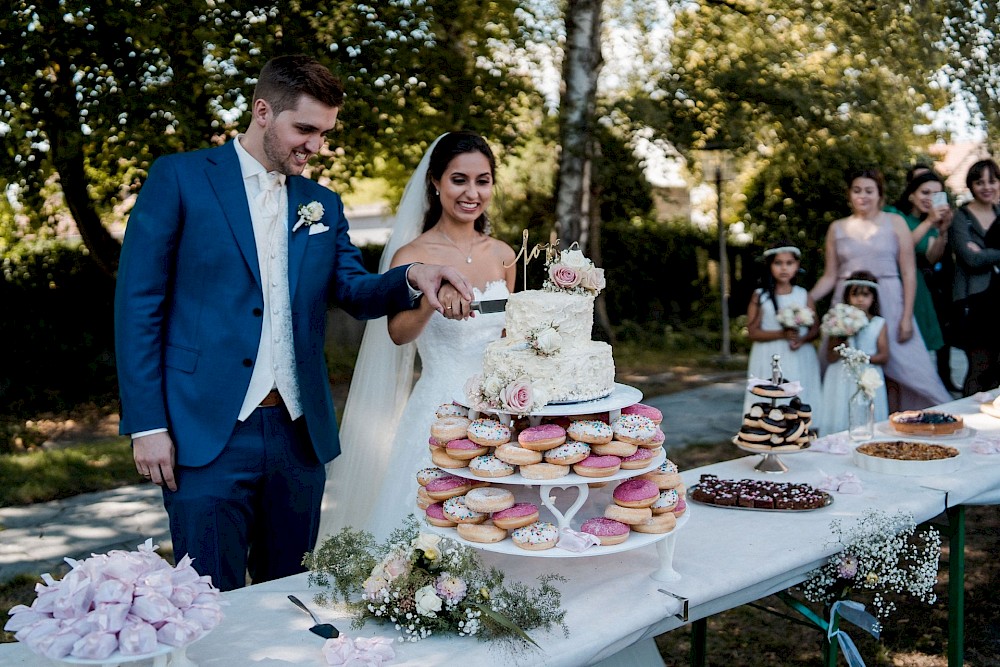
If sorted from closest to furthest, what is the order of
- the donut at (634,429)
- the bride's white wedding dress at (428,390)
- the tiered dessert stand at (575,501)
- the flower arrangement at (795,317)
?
the tiered dessert stand at (575,501), the donut at (634,429), the bride's white wedding dress at (428,390), the flower arrangement at (795,317)

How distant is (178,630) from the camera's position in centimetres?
176

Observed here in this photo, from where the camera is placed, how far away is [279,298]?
2850 millimetres

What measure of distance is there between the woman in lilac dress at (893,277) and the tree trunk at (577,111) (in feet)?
8.77

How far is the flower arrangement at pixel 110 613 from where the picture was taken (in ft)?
5.58

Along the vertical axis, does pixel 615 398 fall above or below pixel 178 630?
above

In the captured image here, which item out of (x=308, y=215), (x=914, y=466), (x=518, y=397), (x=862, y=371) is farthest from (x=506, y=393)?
(x=862, y=371)

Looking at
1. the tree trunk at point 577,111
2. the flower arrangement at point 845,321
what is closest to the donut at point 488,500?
the flower arrangement at point 845,321

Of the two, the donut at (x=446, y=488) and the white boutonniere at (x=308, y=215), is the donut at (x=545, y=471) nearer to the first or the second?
the donut at (x=446, y=488)

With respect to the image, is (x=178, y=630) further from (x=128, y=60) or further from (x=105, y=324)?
(x=105, y=324)

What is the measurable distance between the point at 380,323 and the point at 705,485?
5.45ft

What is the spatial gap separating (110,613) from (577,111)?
7004mm

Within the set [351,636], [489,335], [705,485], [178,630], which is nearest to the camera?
[178,630]

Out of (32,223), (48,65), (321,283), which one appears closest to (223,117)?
(48,65)

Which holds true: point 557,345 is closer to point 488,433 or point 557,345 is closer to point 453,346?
point 488,433
